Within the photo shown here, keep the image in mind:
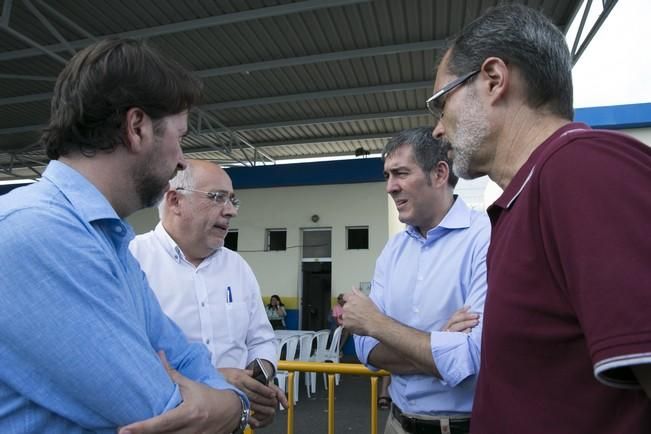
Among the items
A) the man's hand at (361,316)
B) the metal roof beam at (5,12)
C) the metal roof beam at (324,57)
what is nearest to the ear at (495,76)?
the man's hand at (361,316)

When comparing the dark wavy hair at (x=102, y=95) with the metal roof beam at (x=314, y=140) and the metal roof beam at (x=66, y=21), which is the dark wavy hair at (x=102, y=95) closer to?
the metal roof beam at (x=66, y=21)

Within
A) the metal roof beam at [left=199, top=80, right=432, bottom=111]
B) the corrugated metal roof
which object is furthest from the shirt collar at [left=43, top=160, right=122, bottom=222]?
the metal roof beam at [left=199, top=80, right=432, bottom=111]

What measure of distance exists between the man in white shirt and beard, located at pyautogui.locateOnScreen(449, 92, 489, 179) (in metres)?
1.34

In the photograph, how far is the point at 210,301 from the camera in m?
2.17

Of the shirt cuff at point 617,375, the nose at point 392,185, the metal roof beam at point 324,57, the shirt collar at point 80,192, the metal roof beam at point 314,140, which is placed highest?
the metal roof beam at point 324,57

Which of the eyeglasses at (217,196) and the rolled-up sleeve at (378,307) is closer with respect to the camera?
the rolled-up sleeve at (378,307)

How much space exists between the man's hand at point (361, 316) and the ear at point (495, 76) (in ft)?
3.13

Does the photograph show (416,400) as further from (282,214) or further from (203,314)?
(282,214)

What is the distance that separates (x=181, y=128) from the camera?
1.32m

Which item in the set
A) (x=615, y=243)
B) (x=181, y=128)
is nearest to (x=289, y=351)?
(x=181, y=128)

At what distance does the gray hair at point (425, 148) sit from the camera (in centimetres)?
214

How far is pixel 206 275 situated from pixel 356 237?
10345 millimetres

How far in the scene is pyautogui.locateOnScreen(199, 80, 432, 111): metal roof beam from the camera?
8602 millimetres

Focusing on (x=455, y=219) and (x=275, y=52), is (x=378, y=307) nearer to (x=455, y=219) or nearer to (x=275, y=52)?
(x=455, y=219)
